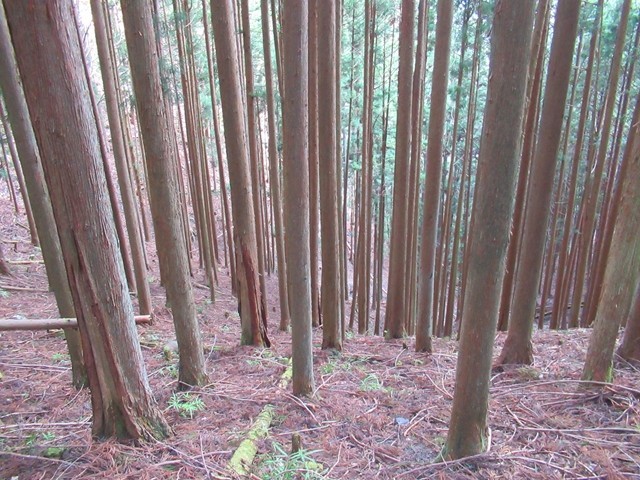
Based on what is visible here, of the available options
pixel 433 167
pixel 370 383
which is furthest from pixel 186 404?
pixel 433 167

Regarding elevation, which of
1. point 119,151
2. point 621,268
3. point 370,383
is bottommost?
point 370,383

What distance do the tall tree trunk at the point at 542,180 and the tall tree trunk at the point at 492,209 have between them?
1.77 meters

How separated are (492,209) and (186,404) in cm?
259

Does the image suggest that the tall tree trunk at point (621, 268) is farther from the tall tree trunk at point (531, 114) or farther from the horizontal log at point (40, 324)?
the horizontal log at point (40, 324)

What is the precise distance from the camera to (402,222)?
4.84 metres

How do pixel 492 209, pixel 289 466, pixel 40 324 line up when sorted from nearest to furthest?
pixel 492 209
pixel 289 466
pixel 40 324

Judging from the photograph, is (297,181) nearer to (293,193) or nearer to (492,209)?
(293,193)

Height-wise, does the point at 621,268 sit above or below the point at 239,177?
below

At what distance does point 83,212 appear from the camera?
79.9 inches

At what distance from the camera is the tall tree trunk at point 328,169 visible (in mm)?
3697

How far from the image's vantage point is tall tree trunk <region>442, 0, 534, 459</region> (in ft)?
5.42

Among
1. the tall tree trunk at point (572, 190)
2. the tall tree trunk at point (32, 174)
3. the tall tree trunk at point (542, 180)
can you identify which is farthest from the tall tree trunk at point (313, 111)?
the tall tree trunk at point (572, 190)

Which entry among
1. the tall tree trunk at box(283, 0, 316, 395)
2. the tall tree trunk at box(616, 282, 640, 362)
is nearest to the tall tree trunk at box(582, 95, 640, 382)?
the tall tree trunk at box(616, 282, 640, 362)

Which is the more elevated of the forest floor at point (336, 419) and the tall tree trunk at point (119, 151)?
the tall tree trunk at point (119, 151)
